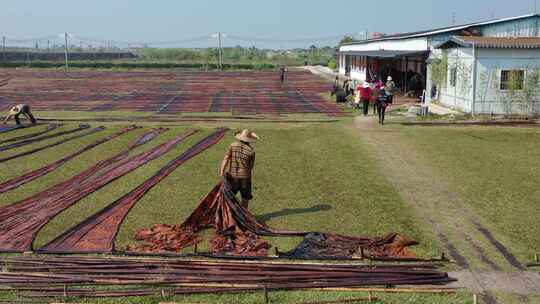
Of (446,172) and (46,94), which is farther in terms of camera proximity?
(46,94)

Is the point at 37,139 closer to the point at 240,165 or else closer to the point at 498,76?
the point at 240,165

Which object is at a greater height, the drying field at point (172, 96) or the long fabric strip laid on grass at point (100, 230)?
the drying field at point (172, 96)

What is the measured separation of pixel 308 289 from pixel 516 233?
4.25 metres

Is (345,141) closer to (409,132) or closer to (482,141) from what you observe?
(409,132)

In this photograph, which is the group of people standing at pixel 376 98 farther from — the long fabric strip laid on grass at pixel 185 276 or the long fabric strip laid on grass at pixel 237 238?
the long fabric strip laid on grass at pixel 185 276

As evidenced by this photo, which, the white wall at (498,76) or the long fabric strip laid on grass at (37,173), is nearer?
the long fabric strip laid on grass at (37,173)

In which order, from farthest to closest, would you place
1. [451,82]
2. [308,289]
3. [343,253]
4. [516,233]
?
[451,82]
[516,233]
[343,253]
[308,289]

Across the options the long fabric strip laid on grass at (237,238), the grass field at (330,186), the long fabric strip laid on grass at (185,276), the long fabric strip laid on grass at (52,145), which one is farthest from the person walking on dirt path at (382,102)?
the long fabric strip laid on grass at (185,276)

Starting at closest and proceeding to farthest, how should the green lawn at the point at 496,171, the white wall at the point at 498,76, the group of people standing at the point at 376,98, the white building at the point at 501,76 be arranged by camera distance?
1. the green lawn at the point at 496,171
2. the group of people standing at the point at 376,98
3. the white building at the point at 501,76
4. the white wall at the point at 498,76

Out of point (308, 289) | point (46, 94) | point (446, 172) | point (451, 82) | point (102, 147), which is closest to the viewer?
point (308, 289)

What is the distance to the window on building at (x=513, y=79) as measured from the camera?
925 inches

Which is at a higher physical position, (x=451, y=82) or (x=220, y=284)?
(x=451, y=82)

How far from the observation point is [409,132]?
20.4m

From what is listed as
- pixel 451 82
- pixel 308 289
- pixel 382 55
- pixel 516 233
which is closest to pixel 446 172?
pixel 516 233
